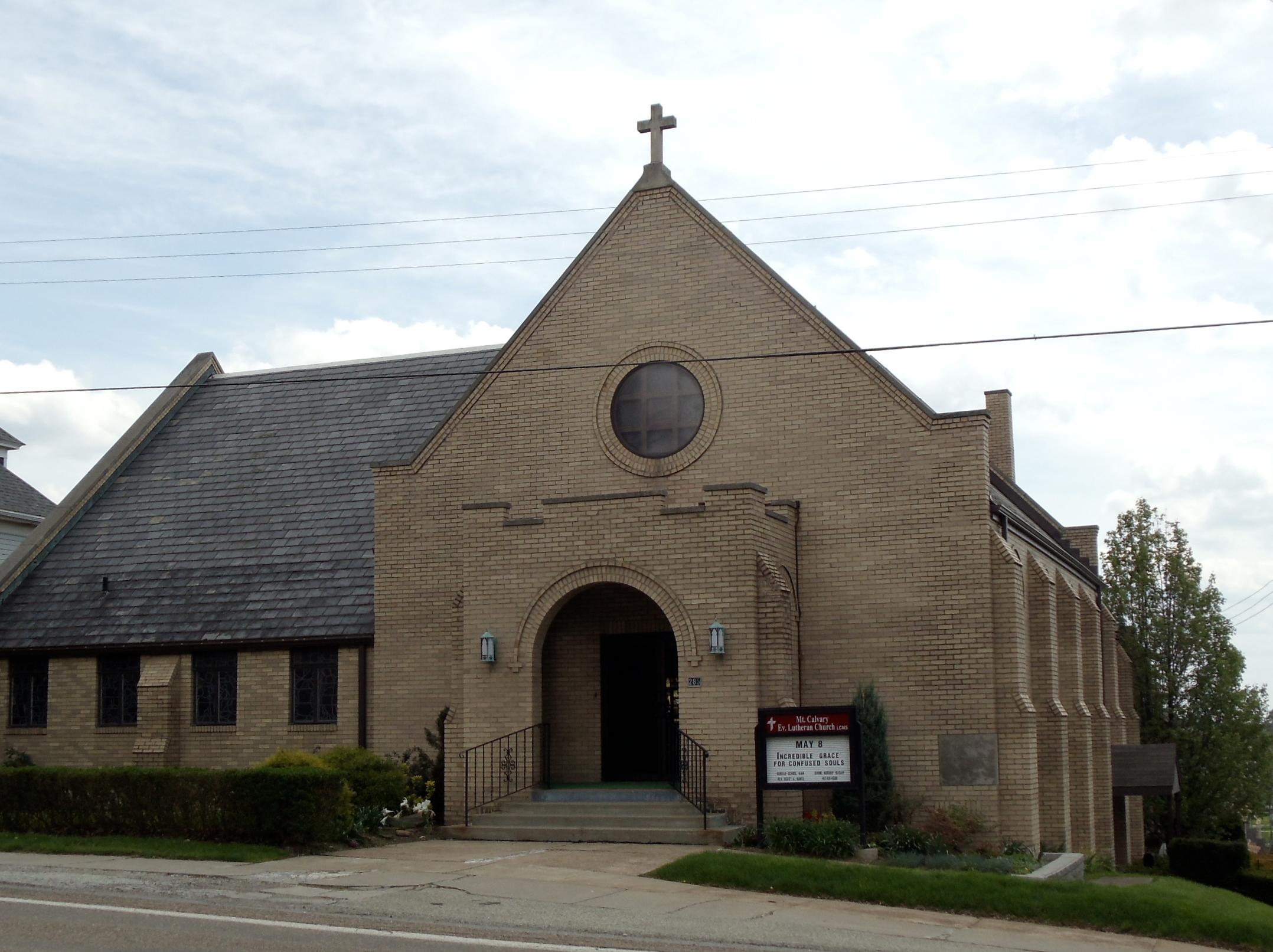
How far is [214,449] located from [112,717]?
6239 millimetres

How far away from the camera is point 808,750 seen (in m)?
16.9

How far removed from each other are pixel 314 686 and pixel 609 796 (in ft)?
Answer: 23.3

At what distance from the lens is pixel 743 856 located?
1516 cm

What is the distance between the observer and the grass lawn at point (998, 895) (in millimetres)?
12641

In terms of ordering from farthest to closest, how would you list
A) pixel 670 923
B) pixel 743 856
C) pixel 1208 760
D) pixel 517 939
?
pixel 1208 760 → pixel 743 856 → pixel 670 923 → pixel 517 939

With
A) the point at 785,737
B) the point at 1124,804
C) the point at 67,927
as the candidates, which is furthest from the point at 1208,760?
the point at 67,927

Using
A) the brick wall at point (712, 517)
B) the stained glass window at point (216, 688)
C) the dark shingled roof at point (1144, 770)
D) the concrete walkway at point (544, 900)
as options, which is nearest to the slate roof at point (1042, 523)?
the dark shingled roof at point (1144, 770)

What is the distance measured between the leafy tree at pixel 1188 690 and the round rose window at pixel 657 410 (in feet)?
65.1

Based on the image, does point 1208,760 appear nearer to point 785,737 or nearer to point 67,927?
point 785,737

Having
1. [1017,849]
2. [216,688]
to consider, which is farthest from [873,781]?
[216,688]

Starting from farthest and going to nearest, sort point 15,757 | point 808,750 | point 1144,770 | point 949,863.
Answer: point 1144,770 < point 15,757 < point 808,750 < point 949,863

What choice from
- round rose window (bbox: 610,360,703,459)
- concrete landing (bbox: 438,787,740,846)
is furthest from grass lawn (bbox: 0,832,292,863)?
round rose window (bbox: 610,360,703,459)

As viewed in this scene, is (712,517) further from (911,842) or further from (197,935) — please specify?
(197,935)

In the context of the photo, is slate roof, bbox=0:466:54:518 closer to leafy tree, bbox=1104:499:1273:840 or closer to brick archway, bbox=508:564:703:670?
brick archway, bbox=508:564:703:670
